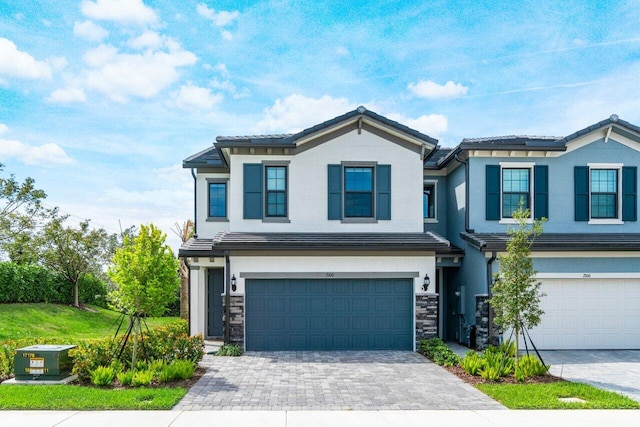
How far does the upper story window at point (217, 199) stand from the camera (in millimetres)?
16719

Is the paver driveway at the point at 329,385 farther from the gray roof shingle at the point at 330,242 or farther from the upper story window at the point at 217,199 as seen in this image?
the upper story window at the point at 217,199

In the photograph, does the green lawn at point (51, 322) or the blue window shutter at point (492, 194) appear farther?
the green lawn at point (51, 322)

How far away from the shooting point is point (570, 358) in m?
12.6

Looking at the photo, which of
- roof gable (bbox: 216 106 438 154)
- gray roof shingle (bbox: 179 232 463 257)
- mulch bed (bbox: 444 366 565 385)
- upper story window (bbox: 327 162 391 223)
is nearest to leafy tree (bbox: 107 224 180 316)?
gray roof shingle (bbox: 179 232 463 257)

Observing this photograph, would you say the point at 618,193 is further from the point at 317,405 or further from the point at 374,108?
the point at 317,405

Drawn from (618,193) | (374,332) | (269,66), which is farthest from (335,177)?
(618,193)

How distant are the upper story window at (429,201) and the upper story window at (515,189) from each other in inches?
95.6

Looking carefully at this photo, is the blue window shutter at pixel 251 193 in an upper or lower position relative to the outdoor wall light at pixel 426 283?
upper

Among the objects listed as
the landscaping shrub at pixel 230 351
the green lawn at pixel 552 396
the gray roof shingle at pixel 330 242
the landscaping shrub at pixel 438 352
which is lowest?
the landscaping shrub at pixel 230 351

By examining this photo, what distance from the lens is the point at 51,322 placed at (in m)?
19.0

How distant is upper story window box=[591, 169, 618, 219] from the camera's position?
1501 cm

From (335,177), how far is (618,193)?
28.5ft

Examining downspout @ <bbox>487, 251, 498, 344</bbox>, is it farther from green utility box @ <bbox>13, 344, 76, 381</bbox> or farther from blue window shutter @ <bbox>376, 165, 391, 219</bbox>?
green utility box @ <bbox>13, 344, 76, 381</bbox>

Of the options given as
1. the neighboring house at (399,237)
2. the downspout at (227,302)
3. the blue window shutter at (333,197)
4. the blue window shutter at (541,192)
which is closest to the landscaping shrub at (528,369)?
the neighboring house at (399,237)
